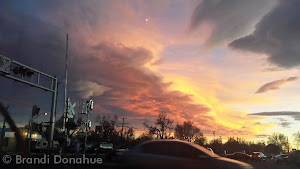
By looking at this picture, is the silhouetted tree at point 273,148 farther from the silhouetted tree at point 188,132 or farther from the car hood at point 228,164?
the car hood at point 228,164

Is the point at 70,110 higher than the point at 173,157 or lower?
higher

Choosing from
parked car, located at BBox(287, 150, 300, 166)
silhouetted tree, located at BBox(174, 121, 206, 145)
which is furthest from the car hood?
silhouetted tree, located at BBox(174, 121, 206, 145)

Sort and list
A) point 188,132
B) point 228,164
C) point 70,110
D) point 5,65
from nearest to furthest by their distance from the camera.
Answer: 1. point 228,164
2. point 5,65
3. point 70,110
4. point 188,132

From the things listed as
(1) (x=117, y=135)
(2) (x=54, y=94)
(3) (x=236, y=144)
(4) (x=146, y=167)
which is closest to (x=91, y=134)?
(1) (x=117, y=135)

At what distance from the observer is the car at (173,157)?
8.61 m

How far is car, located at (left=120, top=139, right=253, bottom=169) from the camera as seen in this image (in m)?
8.61

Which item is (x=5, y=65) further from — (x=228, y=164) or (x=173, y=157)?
(x=228, y=164)

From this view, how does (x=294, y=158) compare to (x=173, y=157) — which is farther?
(x=294, y=158)

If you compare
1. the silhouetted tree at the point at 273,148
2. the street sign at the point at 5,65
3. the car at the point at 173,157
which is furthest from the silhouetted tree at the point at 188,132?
the car at the point at 173,157

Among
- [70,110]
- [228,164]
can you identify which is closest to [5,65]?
[70,110]

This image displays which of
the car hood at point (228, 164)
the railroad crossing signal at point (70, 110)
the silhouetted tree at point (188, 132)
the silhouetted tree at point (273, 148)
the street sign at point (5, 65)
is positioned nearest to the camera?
the car hood at point (228, 164)

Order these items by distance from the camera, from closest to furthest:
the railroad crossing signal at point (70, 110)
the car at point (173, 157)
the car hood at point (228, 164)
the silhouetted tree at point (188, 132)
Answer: the car hood at point (228, 164)
the car at point (173, 157)
the railroad crossing signal at point (70, 110)
the silhouetted tree at point (188, 132)

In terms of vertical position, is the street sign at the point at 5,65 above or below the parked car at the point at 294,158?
above

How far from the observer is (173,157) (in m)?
9.15
